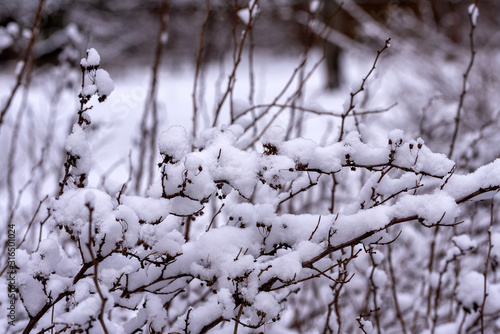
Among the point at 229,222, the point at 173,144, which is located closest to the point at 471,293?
the point at 229,222

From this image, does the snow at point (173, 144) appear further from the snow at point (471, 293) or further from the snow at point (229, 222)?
the snow at point (471, 293)

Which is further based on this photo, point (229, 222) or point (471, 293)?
point (471, 293)

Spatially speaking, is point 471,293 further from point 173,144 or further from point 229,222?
point 173,144

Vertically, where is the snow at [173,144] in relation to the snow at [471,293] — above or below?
above

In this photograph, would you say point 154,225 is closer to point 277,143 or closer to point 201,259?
point 201,259

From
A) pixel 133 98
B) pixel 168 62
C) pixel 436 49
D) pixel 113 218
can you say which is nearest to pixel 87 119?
pixel 113 218

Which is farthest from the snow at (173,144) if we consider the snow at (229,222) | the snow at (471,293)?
the snow at (471,293)

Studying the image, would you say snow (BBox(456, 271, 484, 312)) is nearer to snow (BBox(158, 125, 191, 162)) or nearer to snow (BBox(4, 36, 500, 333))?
snow (BBox(4, 36, 500, 333))

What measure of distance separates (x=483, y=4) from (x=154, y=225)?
29.2 feet

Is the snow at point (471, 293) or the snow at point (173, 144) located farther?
the snow at point (471, 293)

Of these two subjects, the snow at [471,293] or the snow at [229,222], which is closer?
the snow at [229,222]

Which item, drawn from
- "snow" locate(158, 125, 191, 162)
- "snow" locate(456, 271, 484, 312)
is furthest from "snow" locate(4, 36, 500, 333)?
"snow" locate(456, 271, 484, 312)

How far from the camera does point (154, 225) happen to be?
1.07 metres

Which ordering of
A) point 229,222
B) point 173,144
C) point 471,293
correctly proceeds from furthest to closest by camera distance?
point 471,293
point 229,222
point 173,144
